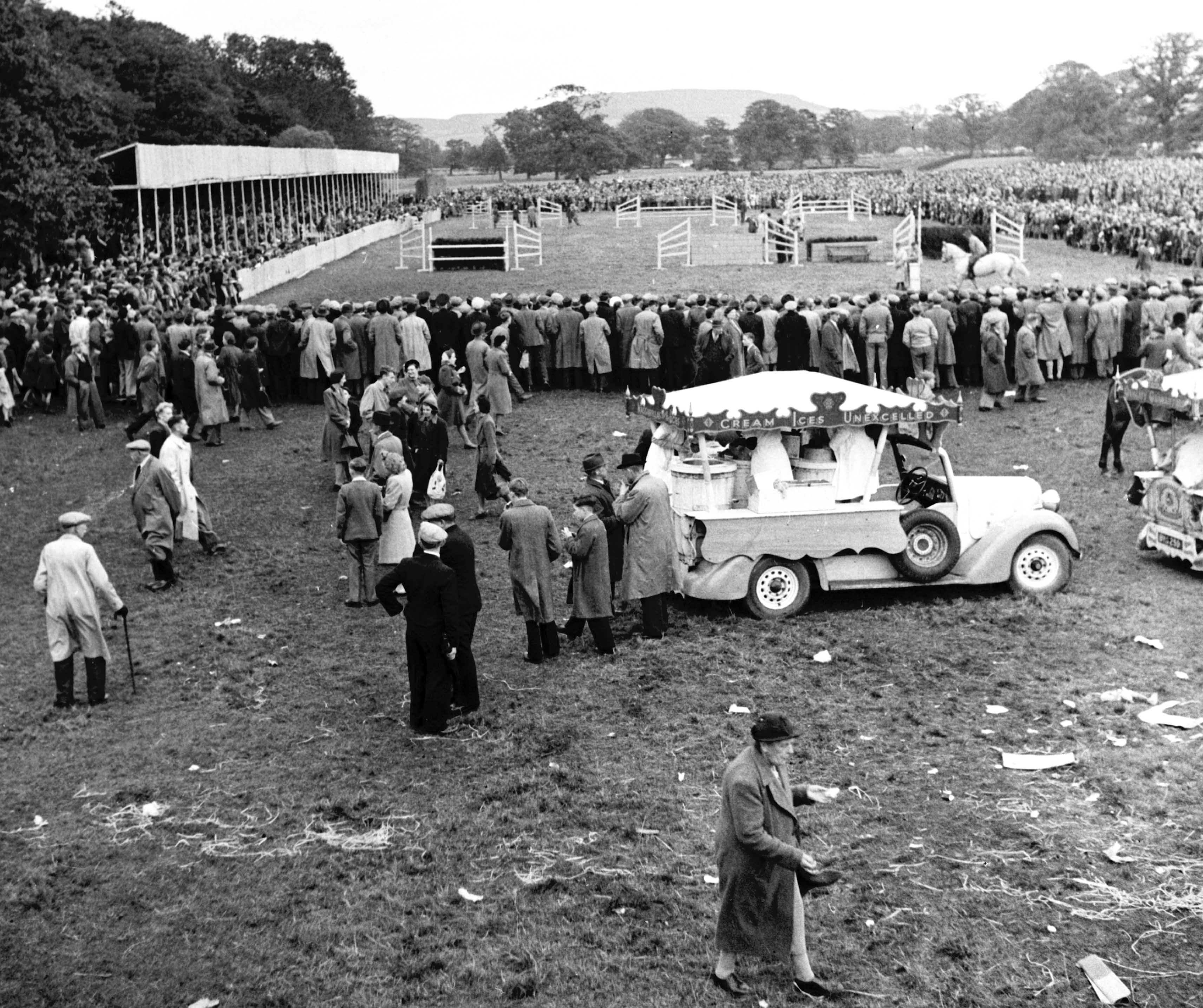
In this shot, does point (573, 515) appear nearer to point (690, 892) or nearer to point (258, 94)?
point (690, 892)

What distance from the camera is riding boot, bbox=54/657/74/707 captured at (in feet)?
38.1

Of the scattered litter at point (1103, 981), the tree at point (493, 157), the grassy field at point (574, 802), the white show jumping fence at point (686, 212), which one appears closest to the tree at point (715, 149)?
the tree at point (493, 157)

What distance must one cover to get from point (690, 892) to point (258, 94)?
97023mm

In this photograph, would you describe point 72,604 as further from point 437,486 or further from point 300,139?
point 300,139

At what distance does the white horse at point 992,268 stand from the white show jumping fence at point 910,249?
3.63 ft

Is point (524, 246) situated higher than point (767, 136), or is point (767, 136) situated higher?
point (767, 136)

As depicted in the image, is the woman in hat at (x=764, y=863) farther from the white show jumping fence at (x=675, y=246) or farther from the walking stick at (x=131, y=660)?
the white show jumping fence at (x=675, y=246)

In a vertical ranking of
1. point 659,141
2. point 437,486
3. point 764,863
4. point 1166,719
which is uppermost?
point 659,141

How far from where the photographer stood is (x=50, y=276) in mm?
33812

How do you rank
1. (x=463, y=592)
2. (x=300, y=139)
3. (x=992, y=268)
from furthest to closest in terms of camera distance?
(x=300, y=139) < (x=992, y=268) < (x=463, y=592)

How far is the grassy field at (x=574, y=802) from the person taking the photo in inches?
301

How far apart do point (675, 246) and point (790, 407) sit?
34043 millimetres

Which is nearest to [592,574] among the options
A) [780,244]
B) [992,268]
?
[992,268]

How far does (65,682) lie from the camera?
38.2 feet
